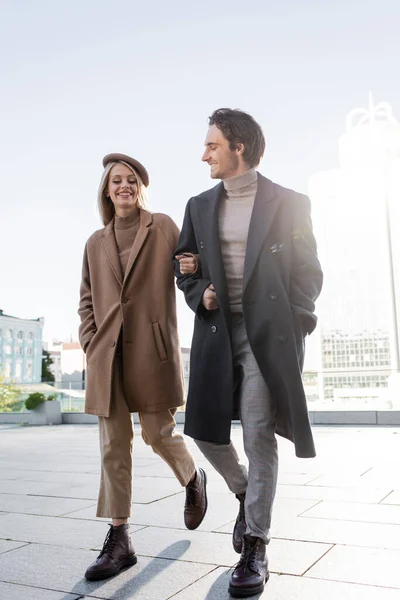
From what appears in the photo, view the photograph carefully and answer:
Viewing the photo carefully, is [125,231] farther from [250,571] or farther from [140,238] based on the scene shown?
[250,571]

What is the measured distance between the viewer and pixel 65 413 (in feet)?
60.3

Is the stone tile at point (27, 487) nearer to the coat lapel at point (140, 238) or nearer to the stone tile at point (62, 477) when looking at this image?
the stone tile at point (62, 477)

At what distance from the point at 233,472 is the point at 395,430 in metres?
8.82

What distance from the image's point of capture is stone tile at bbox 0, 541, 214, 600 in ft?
9.19

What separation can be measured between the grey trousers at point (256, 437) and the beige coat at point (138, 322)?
0.55 m

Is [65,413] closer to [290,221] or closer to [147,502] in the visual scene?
[147,502]

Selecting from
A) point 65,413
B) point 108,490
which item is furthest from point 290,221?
point 65,413

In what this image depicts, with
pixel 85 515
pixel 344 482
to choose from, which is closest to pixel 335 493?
pixel 344 482

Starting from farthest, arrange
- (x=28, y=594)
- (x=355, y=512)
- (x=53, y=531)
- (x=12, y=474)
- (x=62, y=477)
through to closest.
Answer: (x=12, y=474) → (x=62, y=477) → (x=355, y=512) → (x=53, y=531) → (x=28, y=594)

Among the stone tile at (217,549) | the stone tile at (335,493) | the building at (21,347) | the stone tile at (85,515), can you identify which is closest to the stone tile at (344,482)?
the stone tile at (335,493)

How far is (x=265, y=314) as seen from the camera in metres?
2.90

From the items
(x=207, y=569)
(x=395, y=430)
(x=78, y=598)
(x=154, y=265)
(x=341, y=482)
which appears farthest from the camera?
(x=395, y=430)

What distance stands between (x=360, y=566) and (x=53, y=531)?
6.32 feet

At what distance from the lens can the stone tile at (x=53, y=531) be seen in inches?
149
